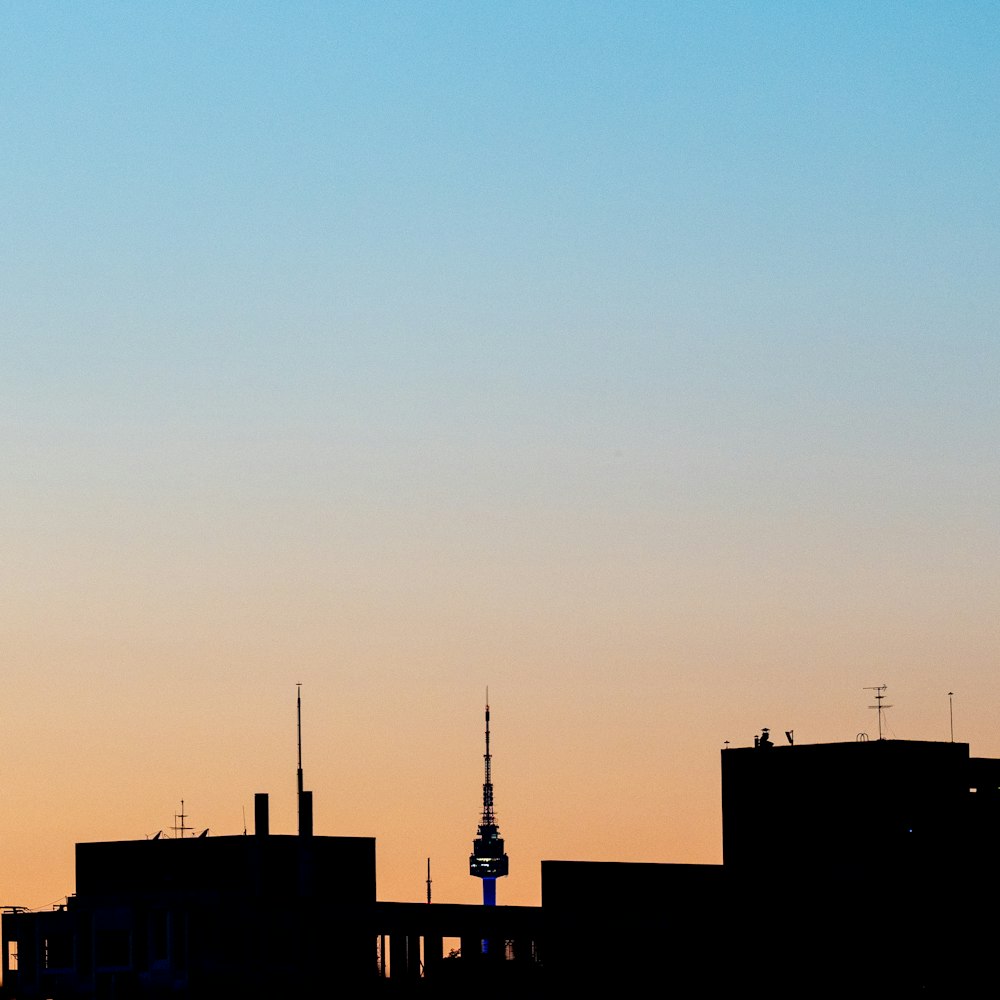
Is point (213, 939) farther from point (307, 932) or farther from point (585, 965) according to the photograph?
point (585, 965)

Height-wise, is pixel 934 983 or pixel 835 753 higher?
pixel 835 753

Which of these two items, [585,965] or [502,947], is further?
[502,947]

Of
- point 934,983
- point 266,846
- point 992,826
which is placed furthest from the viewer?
point 266,846

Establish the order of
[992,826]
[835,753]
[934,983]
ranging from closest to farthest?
1. [934,983]
2. [992,826]
3. [835,753]

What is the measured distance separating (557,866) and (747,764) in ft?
45.9

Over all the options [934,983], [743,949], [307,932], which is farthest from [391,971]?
[934,983]

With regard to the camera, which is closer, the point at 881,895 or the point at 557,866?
the point at 881,895

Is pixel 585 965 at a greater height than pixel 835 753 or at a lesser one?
lesser

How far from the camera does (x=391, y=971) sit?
170 metres

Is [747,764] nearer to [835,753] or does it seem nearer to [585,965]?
[835,753]

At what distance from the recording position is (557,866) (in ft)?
544

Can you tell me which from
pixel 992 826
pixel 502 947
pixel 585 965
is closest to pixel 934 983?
pixel 992 826

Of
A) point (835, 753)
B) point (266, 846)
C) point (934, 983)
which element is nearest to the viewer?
point (934, 983)

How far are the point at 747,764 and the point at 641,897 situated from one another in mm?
13695
